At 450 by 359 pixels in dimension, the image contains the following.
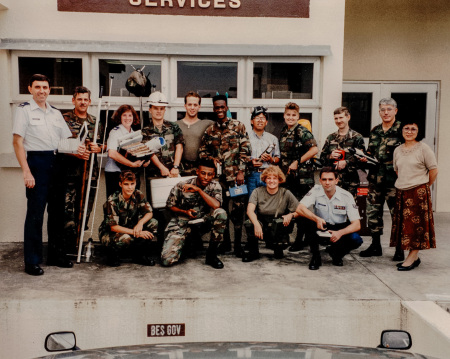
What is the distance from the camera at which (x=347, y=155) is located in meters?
6.21

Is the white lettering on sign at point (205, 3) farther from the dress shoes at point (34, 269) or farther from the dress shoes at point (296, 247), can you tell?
the dress shoes at point (34, 269)

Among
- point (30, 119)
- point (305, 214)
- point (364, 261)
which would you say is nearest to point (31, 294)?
point (30, 119)

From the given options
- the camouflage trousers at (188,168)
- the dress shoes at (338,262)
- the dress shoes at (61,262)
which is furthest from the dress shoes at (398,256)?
the dress shoes at (61,262)

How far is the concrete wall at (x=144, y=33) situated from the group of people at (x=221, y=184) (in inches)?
34.6

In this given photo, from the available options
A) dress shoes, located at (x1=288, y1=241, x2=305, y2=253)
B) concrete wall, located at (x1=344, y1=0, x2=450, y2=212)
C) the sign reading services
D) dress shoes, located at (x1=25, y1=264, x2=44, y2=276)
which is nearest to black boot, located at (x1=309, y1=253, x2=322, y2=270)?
dress shoes, located at (x1=288, y1=241, x2=305, y2=253)

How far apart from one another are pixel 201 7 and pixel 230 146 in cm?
195

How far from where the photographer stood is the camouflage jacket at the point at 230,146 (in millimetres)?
6152

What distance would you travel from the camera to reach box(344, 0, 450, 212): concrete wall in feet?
28.0

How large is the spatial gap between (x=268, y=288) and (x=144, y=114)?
3060 mm

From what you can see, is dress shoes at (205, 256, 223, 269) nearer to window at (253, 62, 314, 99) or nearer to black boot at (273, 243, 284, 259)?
black boot at (273, 243, 284, 259)

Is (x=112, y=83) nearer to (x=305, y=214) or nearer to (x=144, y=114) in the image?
(x=144, y=114)

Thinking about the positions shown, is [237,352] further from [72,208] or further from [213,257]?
[72,208]

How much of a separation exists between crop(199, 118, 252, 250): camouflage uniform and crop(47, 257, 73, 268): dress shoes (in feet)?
6.36

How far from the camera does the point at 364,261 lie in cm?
609
